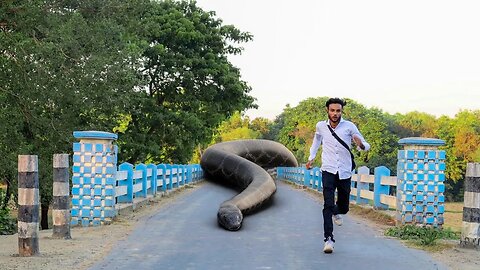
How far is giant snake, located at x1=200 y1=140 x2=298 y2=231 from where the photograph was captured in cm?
972

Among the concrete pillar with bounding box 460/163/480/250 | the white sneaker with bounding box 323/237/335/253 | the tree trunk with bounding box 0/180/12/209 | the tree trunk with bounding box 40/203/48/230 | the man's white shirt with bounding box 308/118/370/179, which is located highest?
the man's white shirt with bounding box 308/118/370/179

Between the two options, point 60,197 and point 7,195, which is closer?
point 60,197

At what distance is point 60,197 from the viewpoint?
812 centimetres

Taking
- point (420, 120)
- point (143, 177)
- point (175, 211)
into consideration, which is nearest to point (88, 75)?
point (143, 177)

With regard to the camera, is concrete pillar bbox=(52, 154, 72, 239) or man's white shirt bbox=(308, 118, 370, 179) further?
concrete pillar bbox=(52, 154, 72, 239)

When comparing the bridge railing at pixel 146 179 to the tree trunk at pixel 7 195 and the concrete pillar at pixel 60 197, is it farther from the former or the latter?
the tree trunk at pixel 7 195

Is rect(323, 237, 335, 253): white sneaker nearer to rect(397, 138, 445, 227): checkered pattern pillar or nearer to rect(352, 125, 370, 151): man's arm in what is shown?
rect(352, 125, 370, 151): man's arm

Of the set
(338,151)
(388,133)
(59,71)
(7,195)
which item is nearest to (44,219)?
(7,195)

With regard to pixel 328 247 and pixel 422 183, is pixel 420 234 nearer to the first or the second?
pixel 422 183

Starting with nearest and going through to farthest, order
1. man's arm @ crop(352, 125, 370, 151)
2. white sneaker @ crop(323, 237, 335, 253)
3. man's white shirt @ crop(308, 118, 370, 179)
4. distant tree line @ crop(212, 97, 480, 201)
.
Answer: white sneaker @ crop(323, 237, 335, 253), man's arm @ crop(352, 125, 370, 151), man's white shirt @ crop(308, 118, 370, 179), distant tree line @ crop(212, 97, 480, 201)


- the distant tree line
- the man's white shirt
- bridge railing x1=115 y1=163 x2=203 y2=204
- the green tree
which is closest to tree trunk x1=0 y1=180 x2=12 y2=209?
bridge railing x1=115 y1=163 x2=203 y2=204

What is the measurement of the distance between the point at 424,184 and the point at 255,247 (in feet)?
12.2

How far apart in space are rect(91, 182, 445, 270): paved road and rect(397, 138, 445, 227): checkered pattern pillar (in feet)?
2.73

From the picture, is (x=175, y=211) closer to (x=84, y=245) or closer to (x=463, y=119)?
(x=84, y=245)
